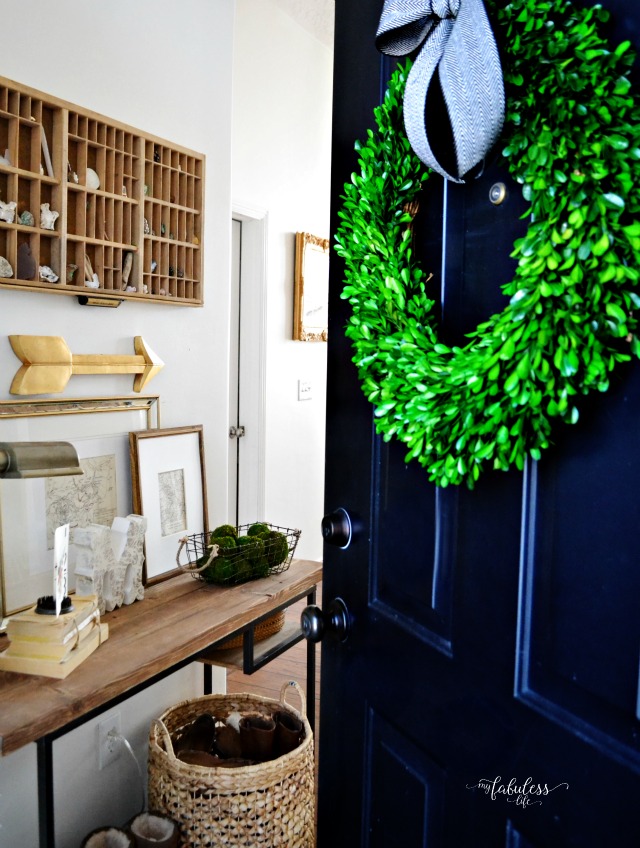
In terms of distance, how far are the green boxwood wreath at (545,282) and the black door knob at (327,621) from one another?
399mm

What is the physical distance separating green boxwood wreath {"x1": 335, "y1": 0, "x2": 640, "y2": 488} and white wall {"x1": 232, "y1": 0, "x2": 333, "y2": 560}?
9.24ft

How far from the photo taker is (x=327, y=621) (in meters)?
1.18

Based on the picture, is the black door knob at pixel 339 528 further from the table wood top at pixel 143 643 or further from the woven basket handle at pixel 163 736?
the woven basket handle at pixel 163 736

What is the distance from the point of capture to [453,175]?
2.69 feet

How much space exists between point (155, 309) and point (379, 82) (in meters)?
1.15

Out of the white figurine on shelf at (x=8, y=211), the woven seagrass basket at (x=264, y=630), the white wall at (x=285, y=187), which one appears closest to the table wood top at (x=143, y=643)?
the woven seagrass basket at (x=264, y=630)

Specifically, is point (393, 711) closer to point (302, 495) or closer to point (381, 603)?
point (381, 603)

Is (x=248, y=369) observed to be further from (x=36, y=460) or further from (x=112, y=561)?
(x=36, y=460)

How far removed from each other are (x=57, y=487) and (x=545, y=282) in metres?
1.43

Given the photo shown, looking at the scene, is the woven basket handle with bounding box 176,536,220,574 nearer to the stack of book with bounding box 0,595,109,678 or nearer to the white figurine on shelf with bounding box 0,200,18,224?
the stack of book with bounding box 0,595,109,678

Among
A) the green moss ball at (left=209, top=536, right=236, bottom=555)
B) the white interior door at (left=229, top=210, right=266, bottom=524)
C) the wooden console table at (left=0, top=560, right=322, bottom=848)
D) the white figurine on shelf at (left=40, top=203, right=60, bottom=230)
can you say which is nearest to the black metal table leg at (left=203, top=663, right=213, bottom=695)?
the wooden console table at (left=0, top=560, right=322, bottom=848)

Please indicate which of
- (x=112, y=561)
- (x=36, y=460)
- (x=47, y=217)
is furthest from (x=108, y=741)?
(x=47, y=217)

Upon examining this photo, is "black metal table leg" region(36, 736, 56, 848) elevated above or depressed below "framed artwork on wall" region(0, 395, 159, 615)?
below

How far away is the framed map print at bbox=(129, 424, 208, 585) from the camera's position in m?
1.95
